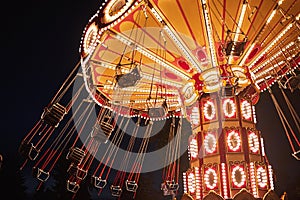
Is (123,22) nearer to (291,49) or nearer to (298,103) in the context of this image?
(291,49)

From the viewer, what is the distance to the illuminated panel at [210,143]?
10533 mm

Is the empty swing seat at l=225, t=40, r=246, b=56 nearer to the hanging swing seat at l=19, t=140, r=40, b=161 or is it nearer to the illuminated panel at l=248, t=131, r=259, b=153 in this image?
the illuminated panel at l=248, t=131, r=259, b=153

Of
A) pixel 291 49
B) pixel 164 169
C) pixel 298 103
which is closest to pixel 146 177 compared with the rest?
pixel 164 169

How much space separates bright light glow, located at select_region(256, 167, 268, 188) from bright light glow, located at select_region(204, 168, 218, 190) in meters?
1.22

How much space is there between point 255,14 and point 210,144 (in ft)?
13.3

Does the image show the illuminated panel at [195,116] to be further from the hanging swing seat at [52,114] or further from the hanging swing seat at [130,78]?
the hanging swing seat at [52,114]

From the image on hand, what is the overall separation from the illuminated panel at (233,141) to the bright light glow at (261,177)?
0.82 meters

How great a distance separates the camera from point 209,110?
10992 millimetres

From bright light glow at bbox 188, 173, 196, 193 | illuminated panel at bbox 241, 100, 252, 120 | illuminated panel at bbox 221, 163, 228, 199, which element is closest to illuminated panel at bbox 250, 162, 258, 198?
illuminated panel at bbox 221, 163, 228, 199

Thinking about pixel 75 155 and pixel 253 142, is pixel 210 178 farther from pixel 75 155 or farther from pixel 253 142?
A: pixel 75 155

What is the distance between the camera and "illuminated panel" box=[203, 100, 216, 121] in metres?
10.9

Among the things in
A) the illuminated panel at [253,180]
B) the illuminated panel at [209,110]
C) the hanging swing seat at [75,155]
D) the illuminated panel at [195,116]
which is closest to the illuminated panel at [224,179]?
the illuminated panel at [253,180]

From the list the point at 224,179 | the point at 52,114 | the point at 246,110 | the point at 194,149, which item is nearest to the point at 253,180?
the point at 224,179

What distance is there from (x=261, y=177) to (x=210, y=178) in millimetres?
1480
